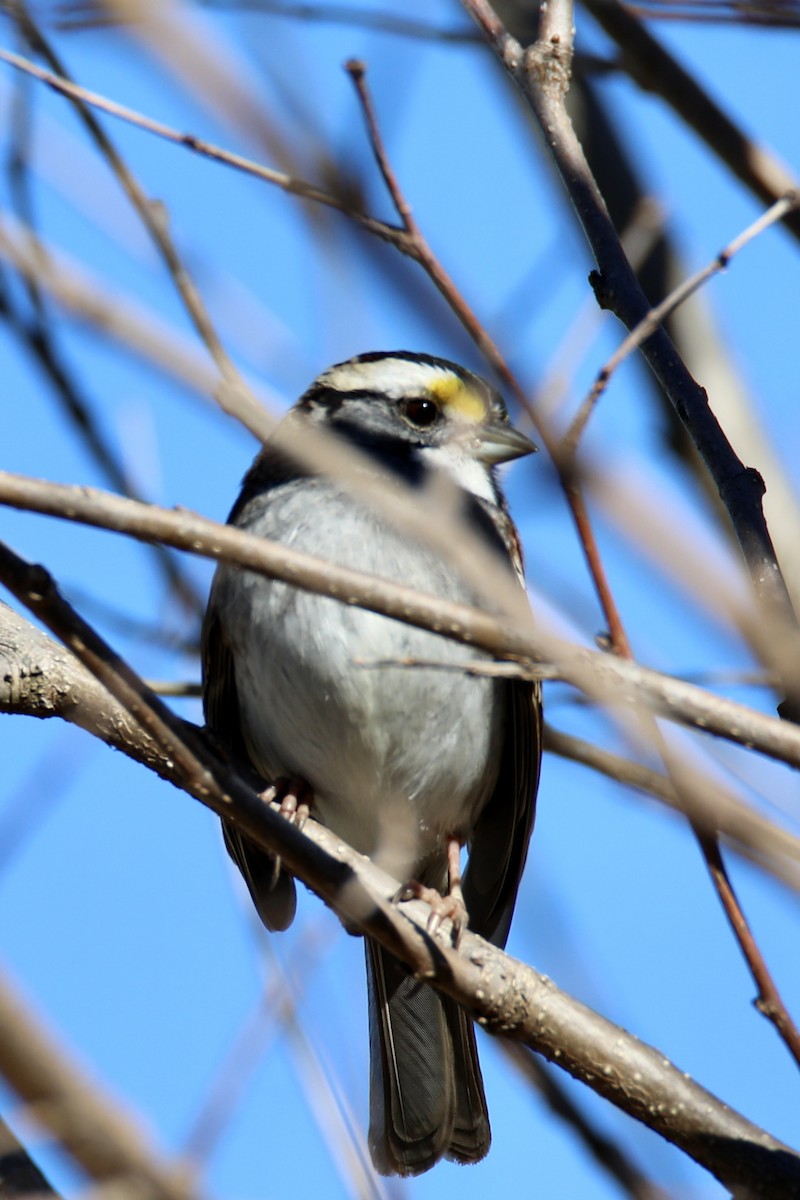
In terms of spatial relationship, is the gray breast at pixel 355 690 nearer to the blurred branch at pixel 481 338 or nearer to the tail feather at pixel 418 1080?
the tail feather at pixel 418 1080

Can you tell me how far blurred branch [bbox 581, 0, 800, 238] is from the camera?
3980mm

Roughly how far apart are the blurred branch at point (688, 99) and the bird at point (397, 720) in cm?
97

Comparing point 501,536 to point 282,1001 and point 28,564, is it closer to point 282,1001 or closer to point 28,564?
point 282,1001

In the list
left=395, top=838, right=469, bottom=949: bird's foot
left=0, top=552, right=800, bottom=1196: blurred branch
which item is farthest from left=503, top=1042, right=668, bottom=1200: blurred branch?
left=395, top=838, right=469, bottom=949: bird's foot

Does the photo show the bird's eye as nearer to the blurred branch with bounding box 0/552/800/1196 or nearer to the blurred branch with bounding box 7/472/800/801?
the blurred branch with bounding box 0/552/800/1196

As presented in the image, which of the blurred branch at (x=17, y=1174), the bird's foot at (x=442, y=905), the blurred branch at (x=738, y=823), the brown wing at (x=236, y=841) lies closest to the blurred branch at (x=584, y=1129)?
the bird's foot at (x=442, y=905)

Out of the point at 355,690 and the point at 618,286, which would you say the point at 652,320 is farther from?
the point at 355,690

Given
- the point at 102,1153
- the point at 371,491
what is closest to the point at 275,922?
the point at 102,1153

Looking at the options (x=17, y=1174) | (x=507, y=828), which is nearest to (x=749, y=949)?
(x=17, y=1174)

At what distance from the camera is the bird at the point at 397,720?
394cm

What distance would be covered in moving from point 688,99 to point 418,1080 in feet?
8.87

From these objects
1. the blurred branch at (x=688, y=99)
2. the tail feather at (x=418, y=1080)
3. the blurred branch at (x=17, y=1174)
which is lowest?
the blurred branch at (x=17, y=1174)

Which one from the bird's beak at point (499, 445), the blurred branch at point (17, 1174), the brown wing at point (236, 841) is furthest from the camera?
the bird's beak at point (499, 445)

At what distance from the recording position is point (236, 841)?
404cm
